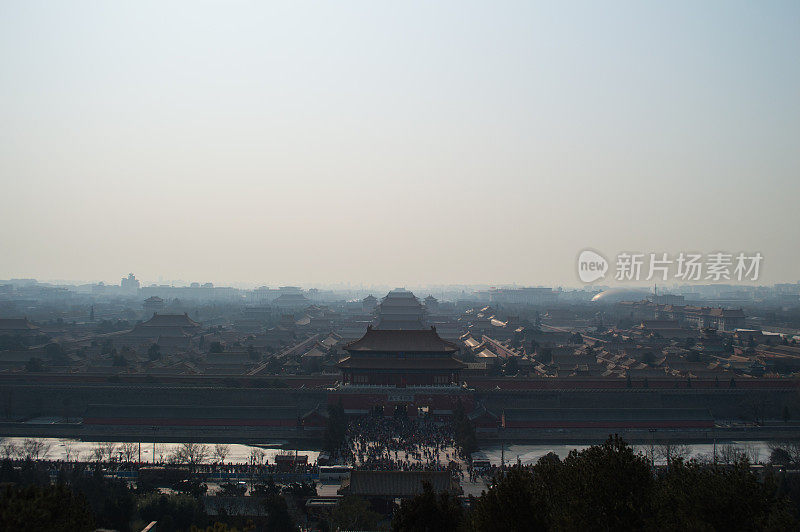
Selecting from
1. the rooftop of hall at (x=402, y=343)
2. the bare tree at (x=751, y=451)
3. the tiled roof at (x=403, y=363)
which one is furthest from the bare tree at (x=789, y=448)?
the rooftop of hall at (x=402, y=343)

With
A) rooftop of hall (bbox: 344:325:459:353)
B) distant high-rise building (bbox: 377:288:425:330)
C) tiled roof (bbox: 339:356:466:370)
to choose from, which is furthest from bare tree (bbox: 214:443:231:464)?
distant high-rise building (bbox: 377:288:425:330)

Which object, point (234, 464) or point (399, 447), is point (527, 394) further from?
point (234, 464)

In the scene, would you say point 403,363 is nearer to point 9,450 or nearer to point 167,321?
point 9,450

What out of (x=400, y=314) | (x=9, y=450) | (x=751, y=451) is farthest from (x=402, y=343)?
(x=400, y=314)

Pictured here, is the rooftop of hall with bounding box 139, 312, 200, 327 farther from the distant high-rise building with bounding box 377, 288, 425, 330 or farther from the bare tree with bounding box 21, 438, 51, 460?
the bare tree with bounding box 21, 438, 51, 460

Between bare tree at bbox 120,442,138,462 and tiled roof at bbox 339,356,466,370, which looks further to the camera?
tiled roof at bbox 339,356,466,370

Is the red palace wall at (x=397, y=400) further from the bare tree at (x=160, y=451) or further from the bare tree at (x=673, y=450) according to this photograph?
the bare tree at (x=673, y=450)
